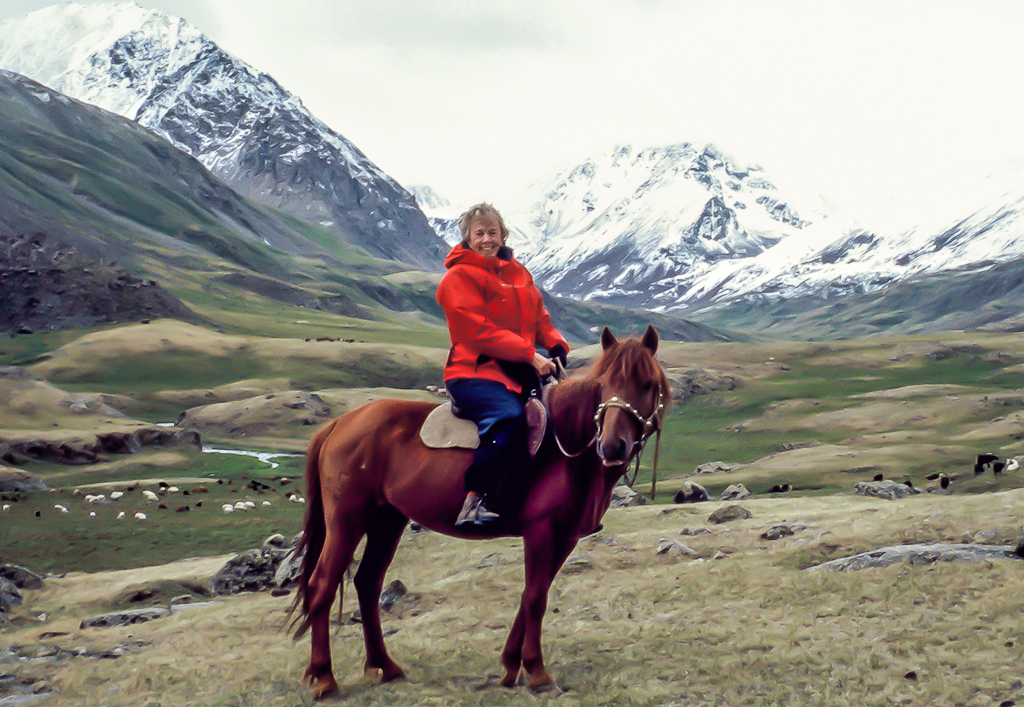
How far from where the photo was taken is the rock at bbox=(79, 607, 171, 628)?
1530 centimetres

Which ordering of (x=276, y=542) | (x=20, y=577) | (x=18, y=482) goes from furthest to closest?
(x=18, y=482)
(x=276, y=542)
(x=20, y=577)

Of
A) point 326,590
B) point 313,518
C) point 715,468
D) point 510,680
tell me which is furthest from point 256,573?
point 715,468

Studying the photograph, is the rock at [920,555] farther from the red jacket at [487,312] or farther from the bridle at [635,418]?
the red jacket at [487,312]

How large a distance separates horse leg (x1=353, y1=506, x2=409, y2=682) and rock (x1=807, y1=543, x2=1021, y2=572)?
259 inches

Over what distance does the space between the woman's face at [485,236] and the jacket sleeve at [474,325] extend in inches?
15.0

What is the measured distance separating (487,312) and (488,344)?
450mm

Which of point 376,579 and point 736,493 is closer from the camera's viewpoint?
point 376,579

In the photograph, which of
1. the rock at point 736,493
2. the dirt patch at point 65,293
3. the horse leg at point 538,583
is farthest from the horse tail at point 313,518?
the dirt patch at point 65,293

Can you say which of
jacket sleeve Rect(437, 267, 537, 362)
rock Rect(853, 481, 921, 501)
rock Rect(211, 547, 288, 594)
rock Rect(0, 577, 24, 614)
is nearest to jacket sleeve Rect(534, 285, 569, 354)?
jacket sleeve Rect(437, 267, 537, 362)

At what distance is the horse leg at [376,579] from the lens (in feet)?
33.4

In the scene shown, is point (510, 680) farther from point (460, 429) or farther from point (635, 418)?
point (635, 418)

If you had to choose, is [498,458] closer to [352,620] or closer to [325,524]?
[325,524]

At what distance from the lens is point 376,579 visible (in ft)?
34.3

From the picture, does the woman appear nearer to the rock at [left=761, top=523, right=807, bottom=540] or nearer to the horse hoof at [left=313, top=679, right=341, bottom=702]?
the horse hoof at [left=313, top=679, right=341, bottom=702]
